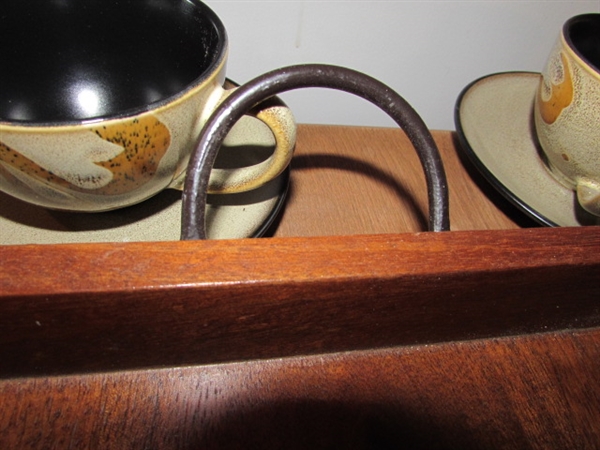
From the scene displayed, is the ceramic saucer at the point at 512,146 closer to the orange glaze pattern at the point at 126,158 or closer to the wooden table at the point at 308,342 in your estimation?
the wooden table at the point at 308,342

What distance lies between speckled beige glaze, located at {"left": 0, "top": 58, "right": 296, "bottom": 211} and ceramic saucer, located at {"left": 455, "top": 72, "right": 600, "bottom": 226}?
189 mm

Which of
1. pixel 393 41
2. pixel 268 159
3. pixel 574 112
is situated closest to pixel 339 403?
pixel 268 159

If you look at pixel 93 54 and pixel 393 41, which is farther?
pixel 393 41

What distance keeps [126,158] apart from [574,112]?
0.97ft

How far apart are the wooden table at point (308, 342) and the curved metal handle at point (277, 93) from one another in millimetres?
20

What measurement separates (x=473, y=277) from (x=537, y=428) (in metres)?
0.11

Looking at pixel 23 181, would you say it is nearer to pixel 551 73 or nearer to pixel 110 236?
pixel 110 236

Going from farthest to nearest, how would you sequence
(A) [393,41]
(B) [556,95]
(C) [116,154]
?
(A) [393,41] < (B) [556,95] < (C) [116,154]

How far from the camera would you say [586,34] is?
0.40 m

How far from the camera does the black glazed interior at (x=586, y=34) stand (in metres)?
0.39

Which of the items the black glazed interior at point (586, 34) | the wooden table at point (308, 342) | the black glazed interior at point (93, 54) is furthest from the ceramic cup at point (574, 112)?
the black glazed interior at point (93, 54)

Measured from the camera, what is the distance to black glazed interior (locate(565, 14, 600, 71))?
0.39 metres

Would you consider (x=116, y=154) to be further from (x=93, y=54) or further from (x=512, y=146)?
(x=512, y=146)

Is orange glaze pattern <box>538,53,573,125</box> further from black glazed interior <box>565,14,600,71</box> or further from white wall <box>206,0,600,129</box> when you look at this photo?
white wall <box>206,0,600,129</box>
